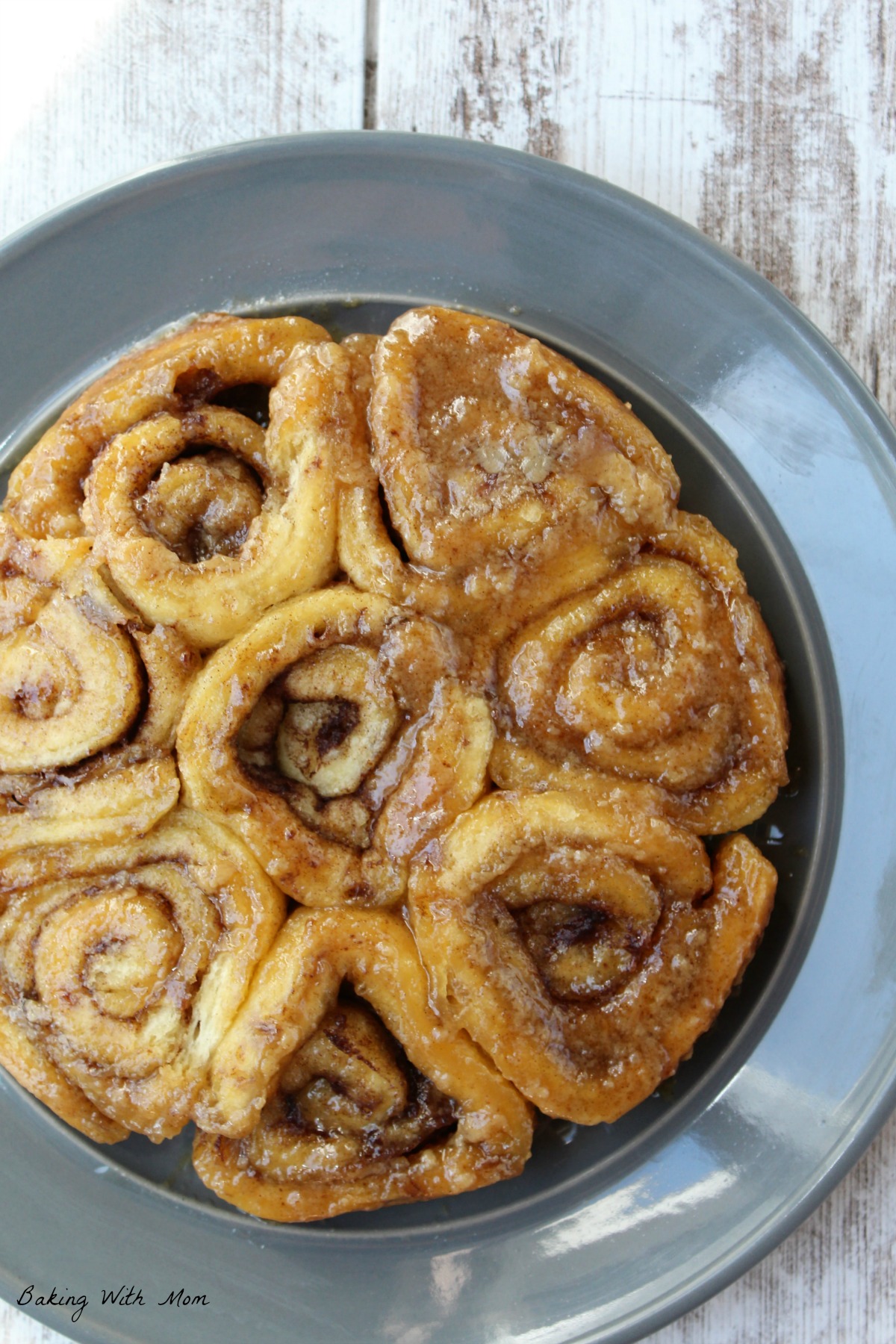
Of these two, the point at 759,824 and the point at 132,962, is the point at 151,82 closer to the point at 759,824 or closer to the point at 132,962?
the point at 132,962

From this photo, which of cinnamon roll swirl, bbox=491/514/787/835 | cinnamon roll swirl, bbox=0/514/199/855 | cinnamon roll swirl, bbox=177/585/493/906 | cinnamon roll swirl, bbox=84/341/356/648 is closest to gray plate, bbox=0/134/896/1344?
cinnamon roll swirl, bbox=491/514/787/835

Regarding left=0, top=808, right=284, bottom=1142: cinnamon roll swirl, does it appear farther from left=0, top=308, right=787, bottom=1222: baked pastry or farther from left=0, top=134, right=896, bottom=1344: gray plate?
left=0, top=134, right=896, bottom=1344: gray plate

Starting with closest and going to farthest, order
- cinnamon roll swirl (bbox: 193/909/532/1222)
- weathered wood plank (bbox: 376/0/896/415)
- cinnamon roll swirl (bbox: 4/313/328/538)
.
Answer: cinnamon roll swirl (bbox: 193/909/532/1222)
cinnamon roll swirl (bbox: 4/313/328/538)
weathered wood plank (bbox: 376/0/896/415)

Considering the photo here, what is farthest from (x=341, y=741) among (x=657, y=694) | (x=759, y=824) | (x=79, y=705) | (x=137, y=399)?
(x=759, y=824)

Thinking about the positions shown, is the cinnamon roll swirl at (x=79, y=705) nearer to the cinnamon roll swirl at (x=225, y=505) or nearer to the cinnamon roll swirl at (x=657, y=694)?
the cinnamon roll swirl at (x=225, y=505)

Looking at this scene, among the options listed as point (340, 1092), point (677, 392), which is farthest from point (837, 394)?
point (340, 1092)

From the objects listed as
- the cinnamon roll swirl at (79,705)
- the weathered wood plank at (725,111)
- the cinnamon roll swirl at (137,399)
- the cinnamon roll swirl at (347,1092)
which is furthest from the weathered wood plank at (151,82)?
the cinnamon roll swirl at (347,1092)

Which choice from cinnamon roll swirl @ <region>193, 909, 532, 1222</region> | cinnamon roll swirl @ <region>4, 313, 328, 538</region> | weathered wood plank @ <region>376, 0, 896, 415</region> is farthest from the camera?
weathered wood plank @ <region>376, 0, 896, 415</region>
